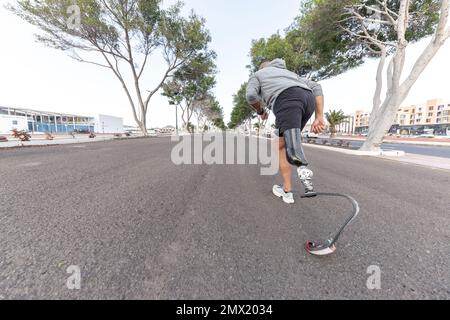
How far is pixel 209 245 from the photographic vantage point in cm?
150

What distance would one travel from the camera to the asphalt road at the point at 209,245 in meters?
1.08

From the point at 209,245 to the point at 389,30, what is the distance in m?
17.9

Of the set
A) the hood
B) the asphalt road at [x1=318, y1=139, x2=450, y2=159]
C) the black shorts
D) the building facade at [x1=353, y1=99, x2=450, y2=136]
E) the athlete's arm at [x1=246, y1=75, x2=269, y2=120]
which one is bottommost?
the asphalt road at [x1=318, y1=139, x2=450, y2=159]

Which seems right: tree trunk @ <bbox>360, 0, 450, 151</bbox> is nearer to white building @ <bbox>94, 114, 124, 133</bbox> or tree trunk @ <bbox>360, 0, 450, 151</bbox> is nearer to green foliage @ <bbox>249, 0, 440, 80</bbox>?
green foliage @ <bbox>249, 0, 440, 80</bbox>

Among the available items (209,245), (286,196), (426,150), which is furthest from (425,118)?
(209,245)

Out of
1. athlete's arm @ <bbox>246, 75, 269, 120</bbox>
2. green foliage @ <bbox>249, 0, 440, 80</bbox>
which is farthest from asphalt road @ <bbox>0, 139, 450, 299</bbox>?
green foliage @ <bbox>249, 0, 440, 80</bbox>

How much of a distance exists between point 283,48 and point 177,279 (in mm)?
23046

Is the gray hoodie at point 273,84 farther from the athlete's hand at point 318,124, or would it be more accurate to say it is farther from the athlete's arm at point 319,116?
the athlete's hand at point 318,124

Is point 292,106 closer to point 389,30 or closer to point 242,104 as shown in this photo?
point 389,30

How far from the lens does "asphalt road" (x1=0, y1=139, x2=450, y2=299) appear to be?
3.55 feet

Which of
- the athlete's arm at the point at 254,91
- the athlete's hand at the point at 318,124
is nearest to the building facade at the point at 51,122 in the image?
the athlete's arm at the point at 254,91

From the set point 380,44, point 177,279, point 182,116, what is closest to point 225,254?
point 177,279

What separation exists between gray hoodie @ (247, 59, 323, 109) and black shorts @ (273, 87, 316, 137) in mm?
61
